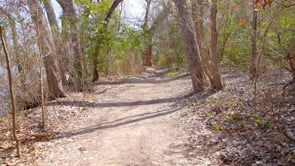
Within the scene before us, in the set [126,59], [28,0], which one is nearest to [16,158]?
[28,0]

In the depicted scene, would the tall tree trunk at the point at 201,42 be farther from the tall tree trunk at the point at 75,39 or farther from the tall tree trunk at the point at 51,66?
the tall tree trunk at the point at 51,66

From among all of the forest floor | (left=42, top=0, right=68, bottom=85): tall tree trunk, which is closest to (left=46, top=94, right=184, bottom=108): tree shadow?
the forest floor

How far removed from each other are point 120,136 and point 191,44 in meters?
4.05

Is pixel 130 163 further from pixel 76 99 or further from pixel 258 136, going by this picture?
pixel 76 99

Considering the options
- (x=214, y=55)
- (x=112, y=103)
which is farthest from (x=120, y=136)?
(x=214, y=55)

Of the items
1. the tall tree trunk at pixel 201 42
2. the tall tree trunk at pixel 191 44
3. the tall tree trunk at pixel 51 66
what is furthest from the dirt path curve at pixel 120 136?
the tall tree trunk at pixel 201 42

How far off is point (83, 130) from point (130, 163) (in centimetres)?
220

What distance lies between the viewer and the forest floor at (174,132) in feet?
12.4

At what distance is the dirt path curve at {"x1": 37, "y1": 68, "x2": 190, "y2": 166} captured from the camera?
4.07 meters

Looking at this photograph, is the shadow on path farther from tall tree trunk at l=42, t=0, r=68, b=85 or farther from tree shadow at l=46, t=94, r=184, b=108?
tall tree trunk at l=42, t=0, r=68, b=85

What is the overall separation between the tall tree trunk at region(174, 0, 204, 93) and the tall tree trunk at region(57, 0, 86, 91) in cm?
365

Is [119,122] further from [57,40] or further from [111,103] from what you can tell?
[57,40]

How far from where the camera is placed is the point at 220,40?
11461mm

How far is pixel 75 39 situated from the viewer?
9602mm
